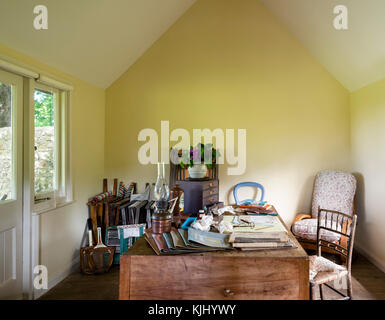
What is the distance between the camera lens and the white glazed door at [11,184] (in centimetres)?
221

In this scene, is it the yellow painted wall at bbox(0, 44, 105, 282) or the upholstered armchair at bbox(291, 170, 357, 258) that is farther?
the upholstered armchair at bbox(291, 170, 357, 258)

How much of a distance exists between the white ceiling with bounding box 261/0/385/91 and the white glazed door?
2867mm

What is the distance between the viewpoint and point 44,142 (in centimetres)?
272

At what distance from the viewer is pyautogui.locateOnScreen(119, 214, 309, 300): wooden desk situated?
4.18ft

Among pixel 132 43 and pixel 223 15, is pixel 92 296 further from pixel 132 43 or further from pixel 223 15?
pixel 223 15

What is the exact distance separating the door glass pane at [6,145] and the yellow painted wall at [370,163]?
3.48 meters

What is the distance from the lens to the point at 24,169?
2.41 meters

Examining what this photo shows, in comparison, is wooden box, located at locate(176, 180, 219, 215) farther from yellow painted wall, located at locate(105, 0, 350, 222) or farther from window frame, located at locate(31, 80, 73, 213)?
yellow painted wall, located at locate(105, 0, 350, 222)

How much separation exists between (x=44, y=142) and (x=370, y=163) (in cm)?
343

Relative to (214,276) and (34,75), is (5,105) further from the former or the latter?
(214,276)

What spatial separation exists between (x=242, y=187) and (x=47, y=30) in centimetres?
270

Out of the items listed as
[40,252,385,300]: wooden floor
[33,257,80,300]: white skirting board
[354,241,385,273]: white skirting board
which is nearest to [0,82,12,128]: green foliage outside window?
[33,257,80,300]: white skirting board

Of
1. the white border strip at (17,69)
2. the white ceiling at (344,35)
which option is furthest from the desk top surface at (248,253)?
the white ceiling at (344,35)

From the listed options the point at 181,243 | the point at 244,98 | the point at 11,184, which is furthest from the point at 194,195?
the point at 244,98
